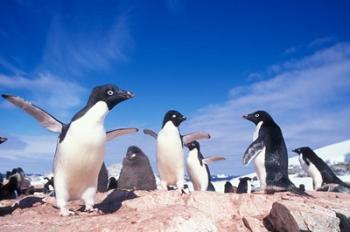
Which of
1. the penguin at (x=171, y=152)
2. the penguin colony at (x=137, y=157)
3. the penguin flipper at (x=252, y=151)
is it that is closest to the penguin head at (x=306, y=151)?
the penguin colony at (x=137, y=157)

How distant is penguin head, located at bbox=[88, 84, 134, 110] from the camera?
17.7 ft

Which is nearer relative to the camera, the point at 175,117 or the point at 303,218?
the point at 303,218

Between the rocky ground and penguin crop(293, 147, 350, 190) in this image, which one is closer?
the rocky ground

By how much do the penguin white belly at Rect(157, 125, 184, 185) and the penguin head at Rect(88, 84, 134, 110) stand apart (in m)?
2.81

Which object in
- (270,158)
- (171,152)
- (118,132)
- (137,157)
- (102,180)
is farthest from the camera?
(102,180)

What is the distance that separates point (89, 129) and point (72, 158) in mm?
428

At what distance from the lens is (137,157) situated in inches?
368

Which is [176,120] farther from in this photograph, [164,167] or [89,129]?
[89,129]

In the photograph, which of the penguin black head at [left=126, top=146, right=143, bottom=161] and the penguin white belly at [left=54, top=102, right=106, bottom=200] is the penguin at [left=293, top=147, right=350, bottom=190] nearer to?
the penguin black head at [left=126, top=146, right=143, bottom=161]

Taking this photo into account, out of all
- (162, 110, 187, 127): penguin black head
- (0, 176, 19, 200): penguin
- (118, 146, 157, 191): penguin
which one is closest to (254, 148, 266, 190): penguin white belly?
(162, 110, 187, 127): penguin black head

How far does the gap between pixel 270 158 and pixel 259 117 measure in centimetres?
121

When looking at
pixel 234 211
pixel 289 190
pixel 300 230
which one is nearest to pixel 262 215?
pixel 234 211

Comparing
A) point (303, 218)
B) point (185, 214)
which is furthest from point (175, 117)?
point (185, 214)

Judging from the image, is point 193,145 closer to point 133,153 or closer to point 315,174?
point 133,153
